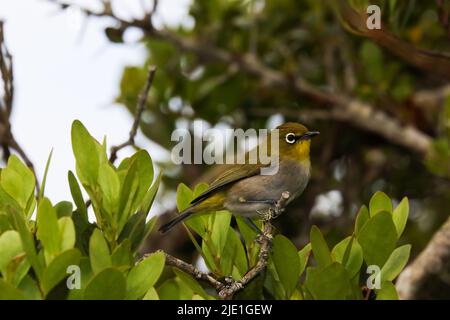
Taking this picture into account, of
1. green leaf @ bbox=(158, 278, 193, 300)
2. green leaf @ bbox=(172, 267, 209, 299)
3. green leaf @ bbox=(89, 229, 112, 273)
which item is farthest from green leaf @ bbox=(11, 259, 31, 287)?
green leaf @ bbox=(158, 278, 193, 300)

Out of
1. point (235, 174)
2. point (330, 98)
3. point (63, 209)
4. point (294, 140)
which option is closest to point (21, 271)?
point (63, 209)

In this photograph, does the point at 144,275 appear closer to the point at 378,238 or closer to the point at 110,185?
the point at 110,185

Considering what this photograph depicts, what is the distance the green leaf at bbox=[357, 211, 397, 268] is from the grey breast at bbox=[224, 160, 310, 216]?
1.71 m

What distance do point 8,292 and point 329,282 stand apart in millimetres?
1174

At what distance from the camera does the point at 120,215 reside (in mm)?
3367

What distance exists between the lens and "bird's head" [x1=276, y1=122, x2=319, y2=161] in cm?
541

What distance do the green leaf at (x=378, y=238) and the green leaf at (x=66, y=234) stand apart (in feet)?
3.79

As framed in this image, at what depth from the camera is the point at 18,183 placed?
3.41 m

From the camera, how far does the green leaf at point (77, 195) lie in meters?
3.32

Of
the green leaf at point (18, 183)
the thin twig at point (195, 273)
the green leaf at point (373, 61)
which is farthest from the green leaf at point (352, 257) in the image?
the green leaf at point (373, 61)

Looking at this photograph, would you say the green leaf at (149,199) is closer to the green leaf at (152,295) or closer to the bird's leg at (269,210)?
the green leaf at (152,295)
